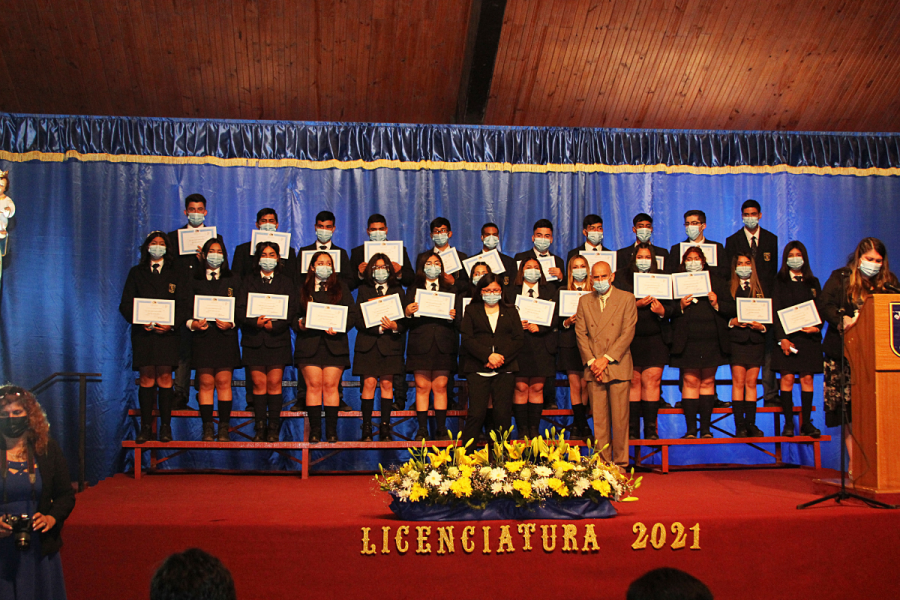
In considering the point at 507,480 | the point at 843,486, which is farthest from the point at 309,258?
the point at 843,486

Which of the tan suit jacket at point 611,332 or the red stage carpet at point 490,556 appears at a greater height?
the tan suit jacket at point 611,332

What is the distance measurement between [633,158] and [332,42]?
3.55 m

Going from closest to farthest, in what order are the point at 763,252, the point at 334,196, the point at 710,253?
1. the point at 710,253
2. the point at 763,252
3. the point at 334,196

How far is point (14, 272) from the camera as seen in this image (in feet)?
25.5

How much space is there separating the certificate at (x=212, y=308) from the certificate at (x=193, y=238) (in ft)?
2.51

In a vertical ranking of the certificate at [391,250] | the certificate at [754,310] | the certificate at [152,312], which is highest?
the certificate at [391,250]

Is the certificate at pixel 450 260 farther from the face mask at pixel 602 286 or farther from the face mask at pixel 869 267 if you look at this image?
the face mask at pixel 869 267

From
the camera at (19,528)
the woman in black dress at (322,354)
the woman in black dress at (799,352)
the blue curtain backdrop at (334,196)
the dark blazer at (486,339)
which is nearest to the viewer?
the camera at (19,528)

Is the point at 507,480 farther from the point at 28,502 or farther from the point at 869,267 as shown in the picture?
the point at 869,267

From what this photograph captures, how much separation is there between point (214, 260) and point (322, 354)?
1.31 m

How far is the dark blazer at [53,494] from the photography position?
11.8 feet

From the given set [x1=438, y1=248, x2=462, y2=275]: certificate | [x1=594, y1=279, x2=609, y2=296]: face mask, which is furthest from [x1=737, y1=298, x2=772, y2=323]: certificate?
[x1=438, y1=248, x2=462, y2=275]: certificate

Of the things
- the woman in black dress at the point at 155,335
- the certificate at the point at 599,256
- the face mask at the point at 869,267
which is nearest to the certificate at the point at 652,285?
the certificate at the point at 599,256

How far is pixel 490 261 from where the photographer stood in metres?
7.14
